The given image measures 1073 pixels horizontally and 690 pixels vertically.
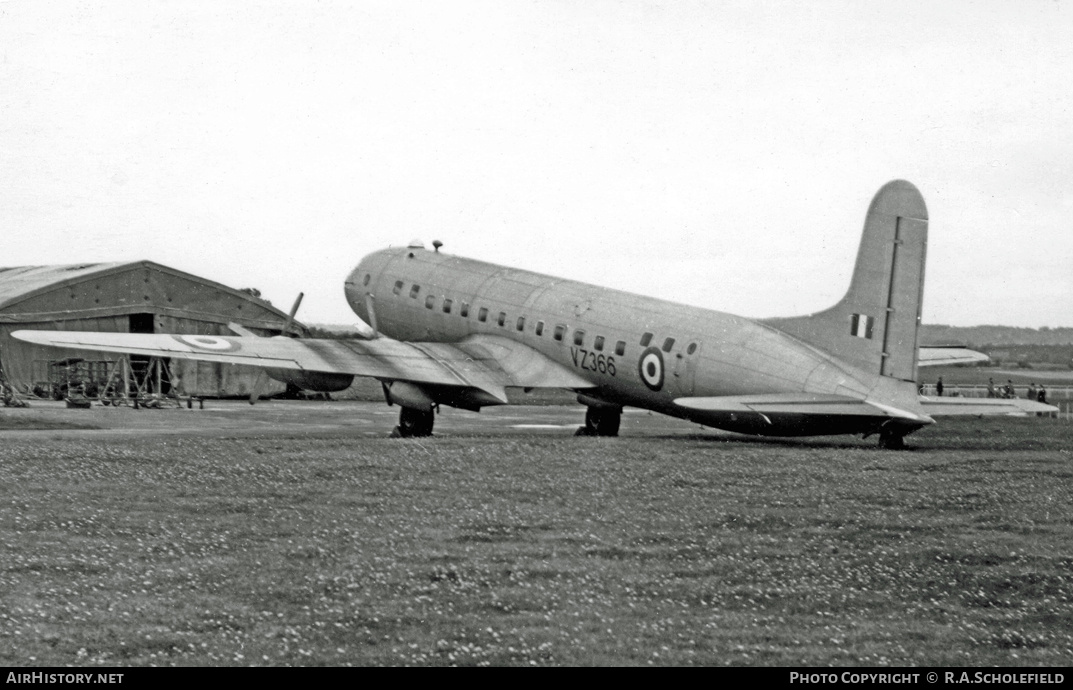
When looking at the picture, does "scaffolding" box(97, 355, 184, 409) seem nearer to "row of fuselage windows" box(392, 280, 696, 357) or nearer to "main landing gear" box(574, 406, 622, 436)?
"row of fuselage windows" box(392, 280, 696, 357)

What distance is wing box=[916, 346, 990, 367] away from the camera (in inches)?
1534

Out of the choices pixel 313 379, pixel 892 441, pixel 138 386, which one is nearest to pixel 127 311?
pixel 138 386

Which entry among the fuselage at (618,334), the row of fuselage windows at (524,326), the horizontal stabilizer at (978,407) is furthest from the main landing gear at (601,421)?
the horizontal stabilizer at (978,407)

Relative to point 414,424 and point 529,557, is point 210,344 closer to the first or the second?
point 414,424

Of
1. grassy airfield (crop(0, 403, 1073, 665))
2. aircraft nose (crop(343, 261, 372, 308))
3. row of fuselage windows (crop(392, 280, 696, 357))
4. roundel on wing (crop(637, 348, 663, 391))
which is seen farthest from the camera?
aircraft nose (crop(343, 261, 372, 308))

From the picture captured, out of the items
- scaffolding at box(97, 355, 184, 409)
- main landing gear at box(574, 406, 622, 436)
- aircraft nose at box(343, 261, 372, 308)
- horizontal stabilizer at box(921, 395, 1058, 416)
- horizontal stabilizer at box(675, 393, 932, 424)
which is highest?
aircraft nose at box(343, 261, 372, 308)

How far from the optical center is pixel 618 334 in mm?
31359

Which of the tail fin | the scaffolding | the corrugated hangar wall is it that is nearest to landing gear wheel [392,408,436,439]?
the tail fin

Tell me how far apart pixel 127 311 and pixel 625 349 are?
3061 cm

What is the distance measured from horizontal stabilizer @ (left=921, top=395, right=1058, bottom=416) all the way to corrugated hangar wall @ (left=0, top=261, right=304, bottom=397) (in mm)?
36359

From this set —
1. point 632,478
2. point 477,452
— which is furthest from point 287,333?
point 632,478

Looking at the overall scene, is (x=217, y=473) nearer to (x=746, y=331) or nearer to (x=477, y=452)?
(x=477, y=452)

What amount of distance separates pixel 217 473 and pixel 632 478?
715 cm

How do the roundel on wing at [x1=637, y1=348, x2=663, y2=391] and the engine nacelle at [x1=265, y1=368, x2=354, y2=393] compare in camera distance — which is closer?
the roundel on wing at [x1=637, y1=348, x2=663, y2=391]
